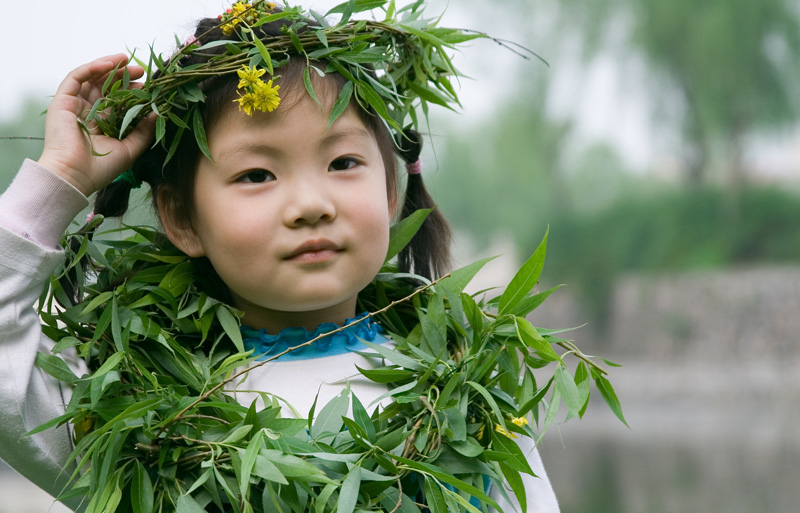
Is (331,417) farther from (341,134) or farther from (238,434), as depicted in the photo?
(341,134)

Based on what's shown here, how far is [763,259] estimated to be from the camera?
338 inches

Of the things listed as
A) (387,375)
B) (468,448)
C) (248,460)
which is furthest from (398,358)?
(248,460)

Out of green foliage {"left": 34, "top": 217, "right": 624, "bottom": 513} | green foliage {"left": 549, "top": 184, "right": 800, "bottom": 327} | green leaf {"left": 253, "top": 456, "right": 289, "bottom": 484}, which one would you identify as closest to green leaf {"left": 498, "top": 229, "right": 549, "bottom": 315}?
green foliage {"left": 34, "top": 217, "right": 624, "bottom": 513}

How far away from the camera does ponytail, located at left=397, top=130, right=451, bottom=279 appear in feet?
4.01

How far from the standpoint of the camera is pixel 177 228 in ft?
3.56

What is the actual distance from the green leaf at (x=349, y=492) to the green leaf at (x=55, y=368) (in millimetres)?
305

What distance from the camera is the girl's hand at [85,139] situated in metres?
0.99

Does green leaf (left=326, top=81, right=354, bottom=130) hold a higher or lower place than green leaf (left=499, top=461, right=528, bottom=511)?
higher

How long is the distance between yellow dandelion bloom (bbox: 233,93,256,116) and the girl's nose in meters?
0.09

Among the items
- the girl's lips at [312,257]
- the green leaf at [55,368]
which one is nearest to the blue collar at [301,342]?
the girl's lips at [312,257]

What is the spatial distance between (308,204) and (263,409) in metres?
0.22

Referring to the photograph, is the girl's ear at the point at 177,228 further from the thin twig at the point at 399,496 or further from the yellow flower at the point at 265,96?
the thin twig at the point at 399,496

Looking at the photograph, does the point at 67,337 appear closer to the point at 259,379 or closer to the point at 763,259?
the point at 259,379

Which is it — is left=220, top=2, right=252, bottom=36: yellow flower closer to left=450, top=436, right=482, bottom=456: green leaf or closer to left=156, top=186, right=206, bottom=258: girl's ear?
left=156, top=186, right=206, bottom=258: girl's ear
